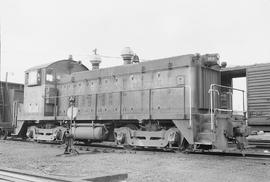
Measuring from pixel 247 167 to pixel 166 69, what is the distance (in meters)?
5.18

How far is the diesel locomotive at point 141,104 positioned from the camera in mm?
10359

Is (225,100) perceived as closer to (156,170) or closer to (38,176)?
(156,170)

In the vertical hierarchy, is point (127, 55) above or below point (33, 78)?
above

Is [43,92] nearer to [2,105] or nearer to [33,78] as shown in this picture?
[33,78]

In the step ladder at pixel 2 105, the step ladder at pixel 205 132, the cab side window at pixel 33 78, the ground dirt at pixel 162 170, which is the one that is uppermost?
the cab side window at pixel 33 78

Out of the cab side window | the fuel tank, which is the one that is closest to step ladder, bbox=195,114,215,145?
the fuel tank

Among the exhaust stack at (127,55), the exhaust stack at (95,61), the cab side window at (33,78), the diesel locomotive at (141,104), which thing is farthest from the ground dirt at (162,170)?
the cab side window at (33,78)

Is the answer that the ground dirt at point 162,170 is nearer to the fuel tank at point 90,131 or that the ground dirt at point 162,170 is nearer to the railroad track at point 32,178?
the railroad track at point 32,178

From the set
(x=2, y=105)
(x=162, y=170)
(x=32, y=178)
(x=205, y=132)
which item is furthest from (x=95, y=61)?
(x=32, y=178)

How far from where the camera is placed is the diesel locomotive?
1036cm

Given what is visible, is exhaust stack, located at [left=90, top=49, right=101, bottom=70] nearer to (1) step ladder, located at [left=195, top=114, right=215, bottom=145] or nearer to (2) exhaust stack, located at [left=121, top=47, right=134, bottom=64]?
(2) exhaust stack, located at [left=121, top=47, right=134, bottom=64]

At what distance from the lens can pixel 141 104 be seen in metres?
12.1

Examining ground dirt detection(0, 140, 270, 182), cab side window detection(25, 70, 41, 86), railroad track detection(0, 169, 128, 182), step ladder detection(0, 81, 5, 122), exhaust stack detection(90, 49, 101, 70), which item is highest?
exhaust stack detection(90, 49, 101, 70)

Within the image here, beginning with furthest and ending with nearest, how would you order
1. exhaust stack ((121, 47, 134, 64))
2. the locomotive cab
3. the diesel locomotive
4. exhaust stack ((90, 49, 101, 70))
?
the locomotive cab → exhaust stack ((90, 49, 101, 70)) → exhaust stack ((121, 47, 134, 64)) → the diesel locomotive
